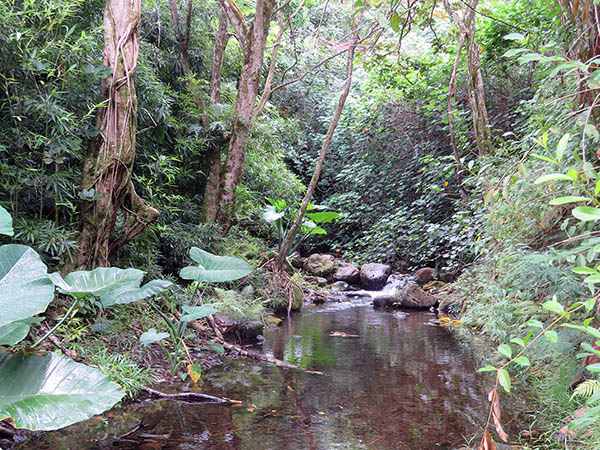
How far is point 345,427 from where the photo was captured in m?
2.37

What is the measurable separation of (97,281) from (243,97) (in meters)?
3.51

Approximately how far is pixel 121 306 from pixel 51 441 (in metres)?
1.44

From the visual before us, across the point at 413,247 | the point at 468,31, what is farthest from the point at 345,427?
the point at 413,247

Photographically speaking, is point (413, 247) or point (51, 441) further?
point (413, 247)

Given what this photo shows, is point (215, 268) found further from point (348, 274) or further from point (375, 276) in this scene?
point (348, 274)

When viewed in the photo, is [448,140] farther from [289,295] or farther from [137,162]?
[137,162]

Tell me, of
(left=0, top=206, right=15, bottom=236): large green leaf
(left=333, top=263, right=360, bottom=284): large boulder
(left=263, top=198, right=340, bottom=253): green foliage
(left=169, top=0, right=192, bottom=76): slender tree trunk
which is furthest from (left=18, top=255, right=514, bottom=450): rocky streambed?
(left=333, top=263, right=360, bottom=284): large boulder

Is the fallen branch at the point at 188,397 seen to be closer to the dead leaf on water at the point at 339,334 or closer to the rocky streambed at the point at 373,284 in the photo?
the dead leaf on water at the point at 339,334

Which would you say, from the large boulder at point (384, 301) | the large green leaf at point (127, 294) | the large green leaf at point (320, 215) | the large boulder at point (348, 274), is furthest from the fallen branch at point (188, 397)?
the large boulder at point (348, 274)

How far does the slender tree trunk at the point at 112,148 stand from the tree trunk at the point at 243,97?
170 cm

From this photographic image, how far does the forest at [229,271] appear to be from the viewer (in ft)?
6.00

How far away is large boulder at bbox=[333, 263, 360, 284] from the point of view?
27.9ft

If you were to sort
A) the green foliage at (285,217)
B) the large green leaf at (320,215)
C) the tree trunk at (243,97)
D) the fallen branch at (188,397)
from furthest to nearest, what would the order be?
the large green leaf at (320,215)
the green foliage at (285,217)
the tree trunk at (243,97)
the fallen branch at (188,397)

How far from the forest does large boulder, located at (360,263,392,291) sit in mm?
1203
